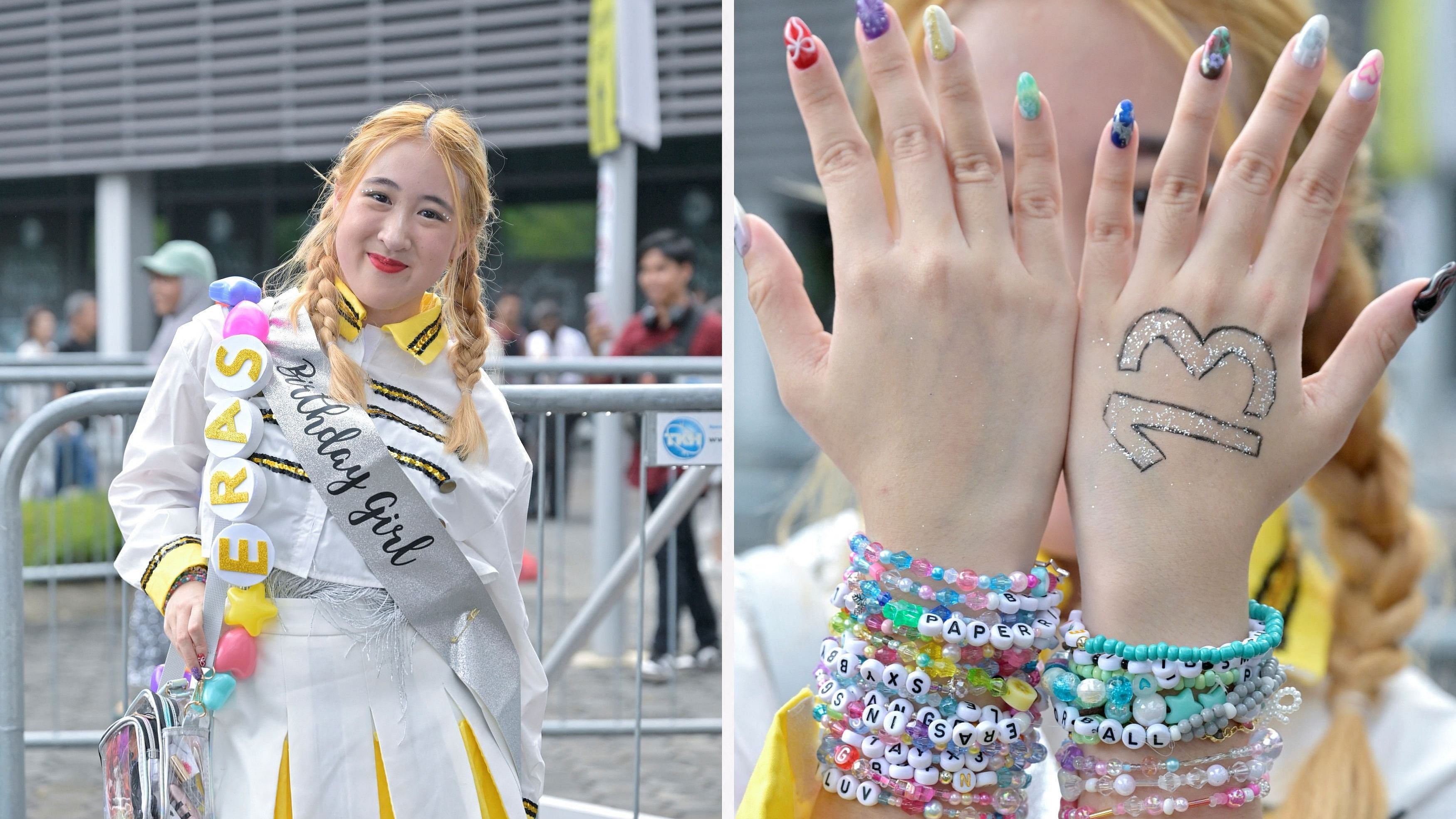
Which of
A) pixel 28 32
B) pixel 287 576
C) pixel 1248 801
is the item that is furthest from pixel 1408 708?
pixel 28 32

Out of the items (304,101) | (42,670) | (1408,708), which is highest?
(304,101)

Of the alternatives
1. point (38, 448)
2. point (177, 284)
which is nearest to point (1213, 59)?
point (38, 448)

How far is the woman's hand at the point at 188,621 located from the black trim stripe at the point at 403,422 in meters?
0.35

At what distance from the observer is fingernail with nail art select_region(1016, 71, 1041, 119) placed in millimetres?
1229

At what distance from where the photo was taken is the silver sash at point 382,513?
190cm

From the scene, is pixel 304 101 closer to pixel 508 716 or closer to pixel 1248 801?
pixel 508 716

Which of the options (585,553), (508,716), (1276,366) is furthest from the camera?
(585,553)

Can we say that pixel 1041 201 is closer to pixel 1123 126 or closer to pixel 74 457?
pixel 1123 126

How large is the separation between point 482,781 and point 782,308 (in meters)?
1.04

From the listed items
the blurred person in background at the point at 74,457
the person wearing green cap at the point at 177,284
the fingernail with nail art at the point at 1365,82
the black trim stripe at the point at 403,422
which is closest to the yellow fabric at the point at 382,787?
the black trim stripe at the point at 403,422

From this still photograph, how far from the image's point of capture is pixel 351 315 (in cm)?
199

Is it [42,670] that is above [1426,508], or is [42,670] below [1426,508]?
below

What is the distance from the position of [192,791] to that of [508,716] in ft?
1.53

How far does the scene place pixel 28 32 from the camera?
→ 1435 cm
